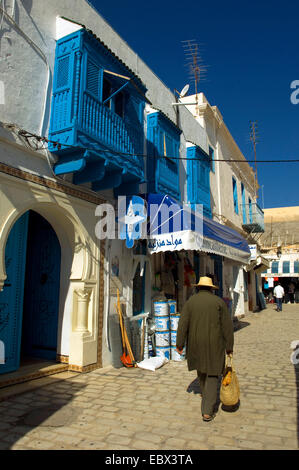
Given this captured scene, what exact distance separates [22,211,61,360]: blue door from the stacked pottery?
212cm

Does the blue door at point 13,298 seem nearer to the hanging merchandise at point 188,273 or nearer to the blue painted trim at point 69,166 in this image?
the blue painted trim at point 69,166

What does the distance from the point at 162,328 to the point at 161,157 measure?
436 cm

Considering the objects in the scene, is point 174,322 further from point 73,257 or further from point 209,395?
point 209,395

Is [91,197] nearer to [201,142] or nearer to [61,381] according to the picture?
[61,381]

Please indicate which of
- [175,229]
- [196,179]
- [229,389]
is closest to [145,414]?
[229,389]

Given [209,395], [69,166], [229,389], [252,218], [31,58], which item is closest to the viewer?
[209,395]

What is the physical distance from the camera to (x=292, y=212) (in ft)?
222

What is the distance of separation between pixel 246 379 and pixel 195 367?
2108 mm

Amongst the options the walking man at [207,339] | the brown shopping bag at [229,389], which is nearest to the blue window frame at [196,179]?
the walking man at [207,339]

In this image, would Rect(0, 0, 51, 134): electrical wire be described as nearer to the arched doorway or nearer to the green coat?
the arched doorway

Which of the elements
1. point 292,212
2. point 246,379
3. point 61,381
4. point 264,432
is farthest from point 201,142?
point 292,212

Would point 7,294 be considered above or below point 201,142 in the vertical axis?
below

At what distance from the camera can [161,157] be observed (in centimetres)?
898
